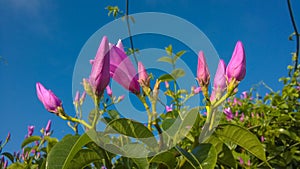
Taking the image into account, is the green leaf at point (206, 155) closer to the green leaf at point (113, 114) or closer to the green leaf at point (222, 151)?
the green leaf at point (222, 151)

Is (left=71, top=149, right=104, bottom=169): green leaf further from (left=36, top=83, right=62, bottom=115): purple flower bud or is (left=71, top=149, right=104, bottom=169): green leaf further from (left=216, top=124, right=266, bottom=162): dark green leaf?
(left=216, top=124, right=266, bottom=162): dark green leaf

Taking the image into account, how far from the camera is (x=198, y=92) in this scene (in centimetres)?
78

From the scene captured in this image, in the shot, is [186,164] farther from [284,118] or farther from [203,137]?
[284,118]

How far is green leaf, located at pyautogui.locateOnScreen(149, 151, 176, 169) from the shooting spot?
51cm

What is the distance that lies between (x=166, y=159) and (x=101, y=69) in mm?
Result: 165

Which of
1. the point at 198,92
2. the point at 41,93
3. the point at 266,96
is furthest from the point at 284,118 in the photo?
the point at 41,93

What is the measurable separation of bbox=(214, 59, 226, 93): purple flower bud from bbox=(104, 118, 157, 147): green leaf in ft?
0.47

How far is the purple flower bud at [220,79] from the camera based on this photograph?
22.8 inches

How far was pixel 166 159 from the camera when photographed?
52cm

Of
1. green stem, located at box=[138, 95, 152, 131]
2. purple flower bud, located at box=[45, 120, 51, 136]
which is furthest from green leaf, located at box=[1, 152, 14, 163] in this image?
green stem, located at box=[138, 95, 152, 131]

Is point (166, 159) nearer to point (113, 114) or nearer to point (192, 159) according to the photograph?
point (192, 159)

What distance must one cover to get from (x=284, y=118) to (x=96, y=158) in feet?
3.14

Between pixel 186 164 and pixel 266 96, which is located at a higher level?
pixel 266 96

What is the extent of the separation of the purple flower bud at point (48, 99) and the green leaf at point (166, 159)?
186mm
